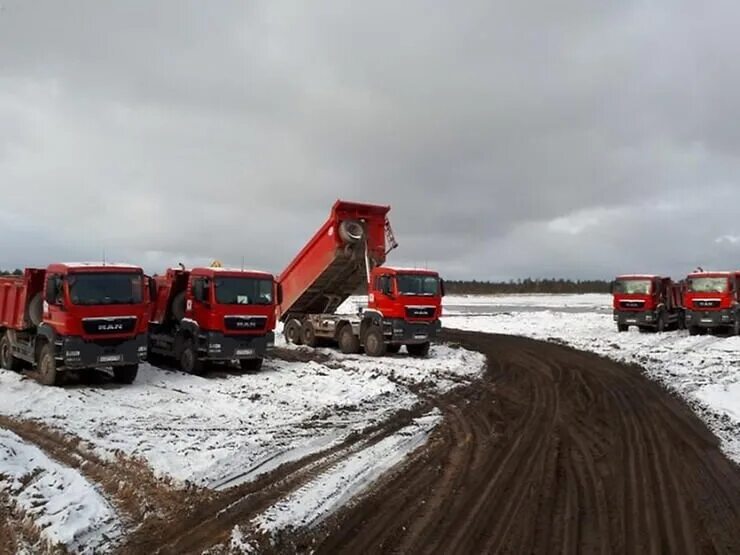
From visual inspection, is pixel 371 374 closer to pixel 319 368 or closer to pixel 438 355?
pixel 319 368

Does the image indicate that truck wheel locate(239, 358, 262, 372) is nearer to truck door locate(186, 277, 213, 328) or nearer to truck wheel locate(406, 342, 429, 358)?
truck door locate(186, 277, 213, 328)

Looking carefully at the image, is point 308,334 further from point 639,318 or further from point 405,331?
point 639,318

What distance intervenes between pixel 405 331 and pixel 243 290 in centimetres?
535

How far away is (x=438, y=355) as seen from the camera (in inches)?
814

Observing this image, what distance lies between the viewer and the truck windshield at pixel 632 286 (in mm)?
29975

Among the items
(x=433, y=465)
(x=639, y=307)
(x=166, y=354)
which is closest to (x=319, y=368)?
(x=166, y=354)

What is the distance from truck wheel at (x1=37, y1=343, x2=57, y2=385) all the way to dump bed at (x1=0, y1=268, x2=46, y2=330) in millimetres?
1274

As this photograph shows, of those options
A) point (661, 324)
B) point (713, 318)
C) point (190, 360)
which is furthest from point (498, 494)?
point (661, 324)

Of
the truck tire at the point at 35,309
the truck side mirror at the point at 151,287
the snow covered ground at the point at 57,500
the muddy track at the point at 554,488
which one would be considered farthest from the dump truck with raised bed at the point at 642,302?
the snow covered ground at the point at 57,500

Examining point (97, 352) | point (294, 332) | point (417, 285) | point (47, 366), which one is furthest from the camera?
point (294, 332)

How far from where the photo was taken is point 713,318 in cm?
2792

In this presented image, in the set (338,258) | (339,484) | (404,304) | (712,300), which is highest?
(338,258)

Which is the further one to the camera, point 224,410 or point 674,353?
point 674,353

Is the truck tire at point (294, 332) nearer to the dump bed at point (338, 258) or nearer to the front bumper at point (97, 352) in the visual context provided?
the dump bed at point (338, 258)
